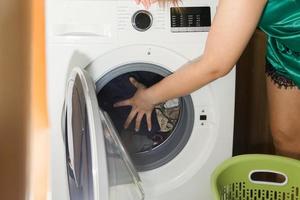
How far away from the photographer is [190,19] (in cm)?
132

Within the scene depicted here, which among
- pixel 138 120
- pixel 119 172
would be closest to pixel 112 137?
pixel 119 172

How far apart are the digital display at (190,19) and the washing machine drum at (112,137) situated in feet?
0.46

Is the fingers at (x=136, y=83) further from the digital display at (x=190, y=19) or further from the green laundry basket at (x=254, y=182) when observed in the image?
the green laundry basket at (x=254, y=182)

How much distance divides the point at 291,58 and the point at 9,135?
0.89 m

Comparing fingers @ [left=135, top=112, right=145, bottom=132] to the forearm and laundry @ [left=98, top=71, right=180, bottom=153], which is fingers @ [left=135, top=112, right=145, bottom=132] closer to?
laundry @ [left=98, top=71, right=180, bottom=153]

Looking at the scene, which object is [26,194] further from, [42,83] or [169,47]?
[169,47]

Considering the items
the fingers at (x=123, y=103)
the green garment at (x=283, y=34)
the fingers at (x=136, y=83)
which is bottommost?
the fingers at (x=123, y=103)

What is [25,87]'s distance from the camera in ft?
5.34

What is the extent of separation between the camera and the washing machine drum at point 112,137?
3.16ft

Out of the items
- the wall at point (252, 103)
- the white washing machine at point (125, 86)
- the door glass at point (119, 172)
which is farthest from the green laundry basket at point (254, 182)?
the wall at point (252, 103)

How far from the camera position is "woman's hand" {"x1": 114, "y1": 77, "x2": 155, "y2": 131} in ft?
4.49

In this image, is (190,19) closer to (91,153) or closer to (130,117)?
(130,117)

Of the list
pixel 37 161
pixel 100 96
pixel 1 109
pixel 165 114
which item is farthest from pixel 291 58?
pixel 37 161

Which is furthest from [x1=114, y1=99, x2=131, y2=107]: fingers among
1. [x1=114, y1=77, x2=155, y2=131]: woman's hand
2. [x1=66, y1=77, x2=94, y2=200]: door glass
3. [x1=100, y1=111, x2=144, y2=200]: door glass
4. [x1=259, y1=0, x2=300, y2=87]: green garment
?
[x1=259, y1=0, x2=300, y2=87]: green garment
